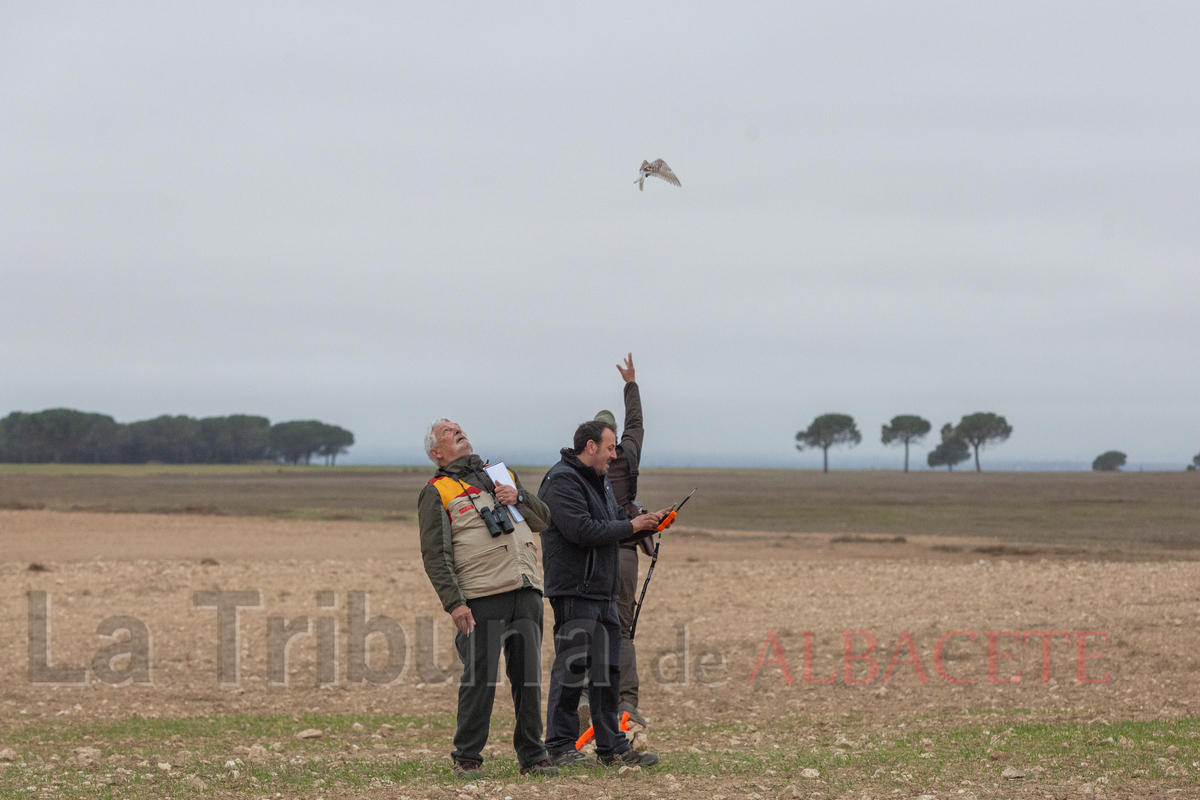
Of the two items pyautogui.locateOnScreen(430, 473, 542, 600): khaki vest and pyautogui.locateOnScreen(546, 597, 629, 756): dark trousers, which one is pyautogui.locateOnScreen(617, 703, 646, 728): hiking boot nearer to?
pyautogui.locateOnScreen(546, 597, 629, 756): dark trousers

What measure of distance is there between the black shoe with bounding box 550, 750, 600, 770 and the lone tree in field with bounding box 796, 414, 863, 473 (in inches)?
5949

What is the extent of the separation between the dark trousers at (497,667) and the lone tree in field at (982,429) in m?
141

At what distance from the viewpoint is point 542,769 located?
22.9 feet

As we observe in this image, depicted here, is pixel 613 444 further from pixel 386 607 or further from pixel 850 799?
pixel 386 607

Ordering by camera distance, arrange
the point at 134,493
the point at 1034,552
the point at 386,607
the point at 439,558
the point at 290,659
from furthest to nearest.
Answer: the point at 134,493, the point at 1034,552, the point at 386,607, the point at 290,659, the point at 439,558

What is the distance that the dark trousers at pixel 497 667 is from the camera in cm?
693

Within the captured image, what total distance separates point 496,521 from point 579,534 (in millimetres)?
524

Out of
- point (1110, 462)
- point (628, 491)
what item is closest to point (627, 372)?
point (628, 491)

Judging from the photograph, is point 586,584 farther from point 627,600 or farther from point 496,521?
point 627,600

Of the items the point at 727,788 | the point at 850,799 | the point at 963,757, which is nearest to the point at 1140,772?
the point at 963,757

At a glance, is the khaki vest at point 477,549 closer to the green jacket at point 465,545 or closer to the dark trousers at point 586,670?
the green jacket at point 465,545

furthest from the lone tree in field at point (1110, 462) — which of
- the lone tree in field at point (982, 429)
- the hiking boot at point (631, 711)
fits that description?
the hiking boot at point (631, 711)

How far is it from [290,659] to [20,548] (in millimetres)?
16982

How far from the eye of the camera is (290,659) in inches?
548
